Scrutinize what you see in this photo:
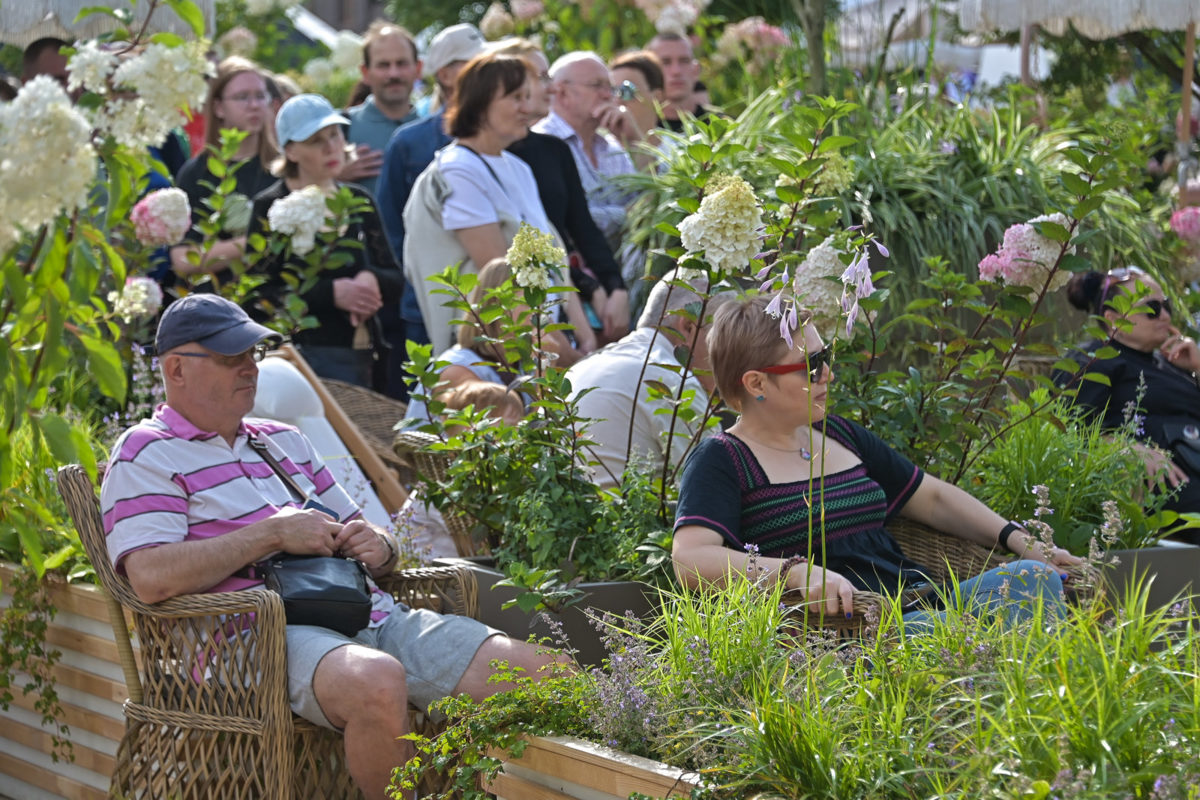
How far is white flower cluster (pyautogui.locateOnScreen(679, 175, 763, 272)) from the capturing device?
10.4 ft

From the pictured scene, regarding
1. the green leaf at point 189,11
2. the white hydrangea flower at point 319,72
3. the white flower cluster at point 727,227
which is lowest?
the white flower cluster at point 727,227

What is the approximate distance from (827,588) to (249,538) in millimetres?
1250

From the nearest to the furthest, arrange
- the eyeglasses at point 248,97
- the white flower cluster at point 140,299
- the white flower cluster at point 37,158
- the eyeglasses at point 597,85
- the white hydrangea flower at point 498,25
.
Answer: the white flower cluster at point 37,158 → the white flower cluster at point 140,299 → the eyeglasses at point 248,97 → the eyeglasses at point 597,85 → the white hydrangea flower at point 498,25

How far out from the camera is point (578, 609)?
3301mm

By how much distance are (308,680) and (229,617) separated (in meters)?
0.26

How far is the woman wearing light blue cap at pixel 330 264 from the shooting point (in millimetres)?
5652

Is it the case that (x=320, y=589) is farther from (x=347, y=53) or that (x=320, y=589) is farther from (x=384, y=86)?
(x=347, y=53)

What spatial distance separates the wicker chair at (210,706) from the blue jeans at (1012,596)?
4.02 feet

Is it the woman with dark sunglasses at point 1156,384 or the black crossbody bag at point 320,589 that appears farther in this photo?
the woman with dark sunglasses at point 1156,384

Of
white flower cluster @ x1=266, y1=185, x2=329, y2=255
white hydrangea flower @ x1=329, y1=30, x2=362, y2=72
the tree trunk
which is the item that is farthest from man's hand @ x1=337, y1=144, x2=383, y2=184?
white hydrangea flower @ x1=329, y1=30, x2=362, y2=72

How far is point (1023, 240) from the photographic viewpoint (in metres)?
3.71

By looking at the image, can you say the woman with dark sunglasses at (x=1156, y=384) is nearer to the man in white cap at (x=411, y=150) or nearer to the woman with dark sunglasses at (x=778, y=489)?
the woman with dark sunglasses at (x=778, y=489)

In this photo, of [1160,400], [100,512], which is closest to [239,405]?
[100,512]

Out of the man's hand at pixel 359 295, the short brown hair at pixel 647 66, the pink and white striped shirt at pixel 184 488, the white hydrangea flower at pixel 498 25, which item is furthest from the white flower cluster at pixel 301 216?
the white hydrangea flower at pixel 498 25
